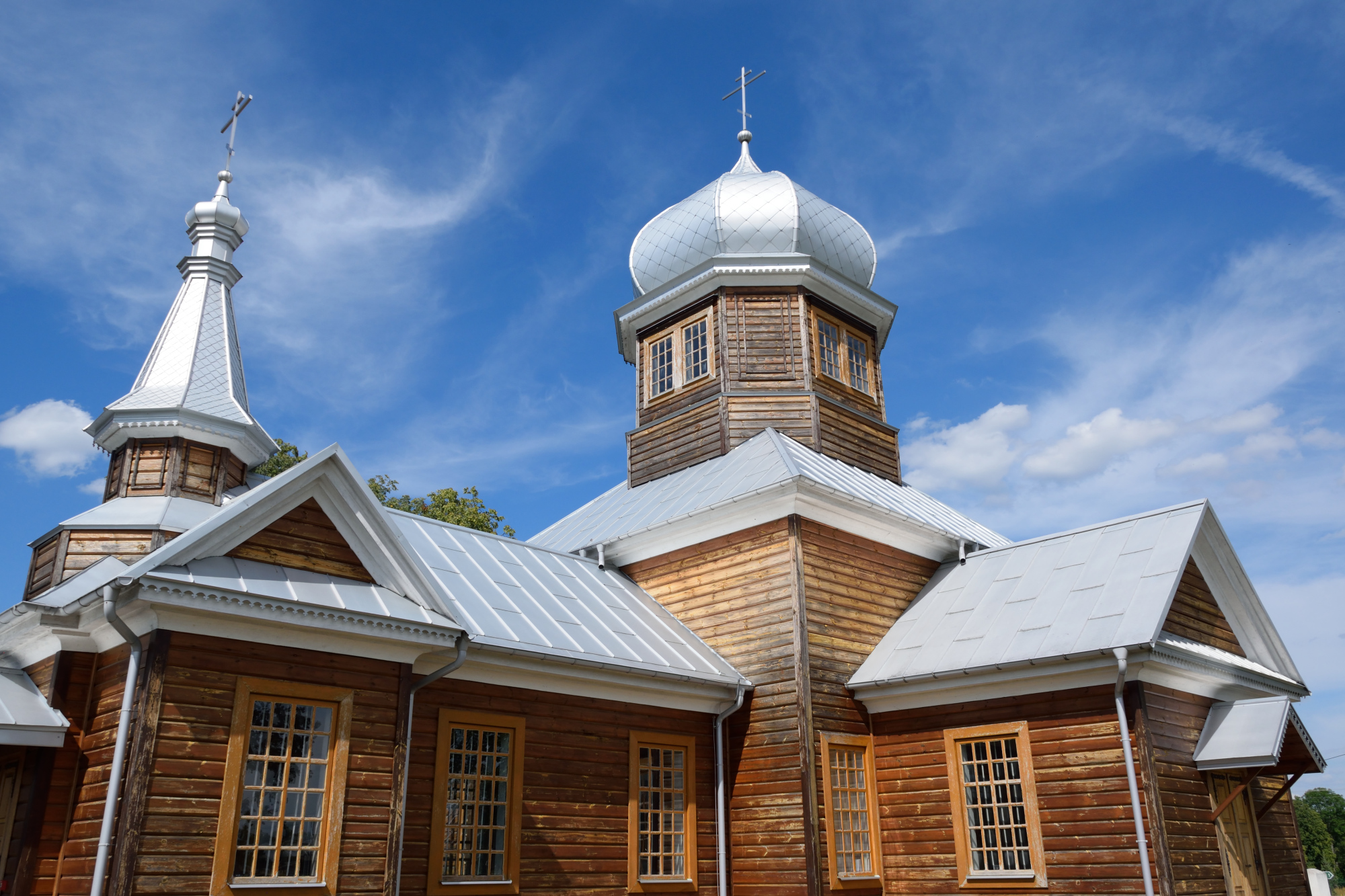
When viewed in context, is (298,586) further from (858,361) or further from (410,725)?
(858,361)

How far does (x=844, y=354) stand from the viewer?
771 inches

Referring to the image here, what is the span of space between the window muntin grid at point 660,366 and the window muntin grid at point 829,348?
2.86 m

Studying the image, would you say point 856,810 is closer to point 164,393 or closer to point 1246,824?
point 1246,824

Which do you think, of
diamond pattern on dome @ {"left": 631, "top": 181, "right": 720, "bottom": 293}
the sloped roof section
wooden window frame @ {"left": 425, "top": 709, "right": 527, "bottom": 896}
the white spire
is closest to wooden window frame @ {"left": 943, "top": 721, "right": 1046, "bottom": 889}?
the sloped roof section

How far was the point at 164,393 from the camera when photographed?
2136 cm

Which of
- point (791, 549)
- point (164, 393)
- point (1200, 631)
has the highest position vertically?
point (164, 393)

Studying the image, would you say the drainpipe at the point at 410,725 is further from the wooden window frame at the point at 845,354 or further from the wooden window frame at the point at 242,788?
the wooden window frame at the point at 845,354

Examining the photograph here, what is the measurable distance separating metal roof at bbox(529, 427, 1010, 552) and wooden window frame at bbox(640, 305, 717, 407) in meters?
1.66

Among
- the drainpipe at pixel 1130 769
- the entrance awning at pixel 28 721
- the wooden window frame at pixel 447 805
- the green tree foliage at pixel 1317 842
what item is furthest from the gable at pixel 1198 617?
the green tree foliage at pixel 1317 842

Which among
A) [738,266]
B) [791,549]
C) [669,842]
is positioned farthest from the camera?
Answer: [738,266]

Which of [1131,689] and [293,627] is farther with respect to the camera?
[1131,689]

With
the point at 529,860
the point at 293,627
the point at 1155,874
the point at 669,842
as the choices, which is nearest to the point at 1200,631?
the point at 1155,874

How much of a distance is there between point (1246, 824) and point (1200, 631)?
101 inches

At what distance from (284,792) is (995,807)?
28.1 feet
